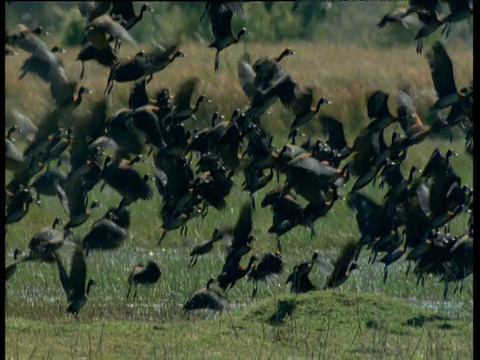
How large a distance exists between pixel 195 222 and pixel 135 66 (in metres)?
3.95

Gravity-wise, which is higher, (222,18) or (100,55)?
(222,18)

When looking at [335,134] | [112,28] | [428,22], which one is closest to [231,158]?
[335,134]

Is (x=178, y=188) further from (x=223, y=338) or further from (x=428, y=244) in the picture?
(x=428, y=244)

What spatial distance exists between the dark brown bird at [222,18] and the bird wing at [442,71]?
45.8 inches

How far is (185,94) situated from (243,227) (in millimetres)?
911

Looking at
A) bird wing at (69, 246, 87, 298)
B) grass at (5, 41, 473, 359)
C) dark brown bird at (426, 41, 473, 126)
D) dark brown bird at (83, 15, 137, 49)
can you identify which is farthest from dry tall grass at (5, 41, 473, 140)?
dark brown bird at (426, 41, 473, 126)

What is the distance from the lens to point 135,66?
7883mm

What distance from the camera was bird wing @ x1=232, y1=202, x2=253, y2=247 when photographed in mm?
8180

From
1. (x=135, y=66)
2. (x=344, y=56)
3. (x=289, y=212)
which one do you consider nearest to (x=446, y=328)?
(x=289, y=212)

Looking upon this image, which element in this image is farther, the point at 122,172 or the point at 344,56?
the point at 344,56

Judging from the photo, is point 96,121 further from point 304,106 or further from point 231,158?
point 304,106

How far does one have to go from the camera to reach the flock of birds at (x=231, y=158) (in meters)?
7.79

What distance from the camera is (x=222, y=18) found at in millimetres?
7832

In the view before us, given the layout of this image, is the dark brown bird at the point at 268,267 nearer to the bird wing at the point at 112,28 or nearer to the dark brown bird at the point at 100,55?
the dark brown bird at the point at 100,55
